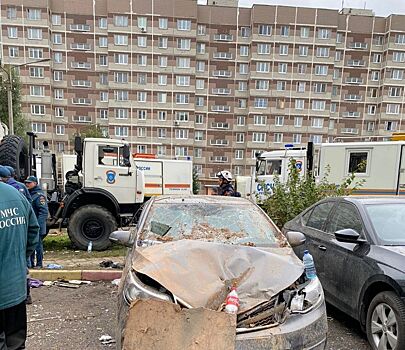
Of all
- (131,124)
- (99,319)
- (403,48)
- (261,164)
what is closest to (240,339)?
(99,319)

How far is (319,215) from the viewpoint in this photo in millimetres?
4590

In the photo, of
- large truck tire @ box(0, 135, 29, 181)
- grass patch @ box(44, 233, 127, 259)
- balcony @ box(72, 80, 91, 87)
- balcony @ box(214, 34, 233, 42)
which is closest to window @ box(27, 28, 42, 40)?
balcony @ box(72, 80, 91, 87)

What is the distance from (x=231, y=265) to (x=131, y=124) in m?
42.3

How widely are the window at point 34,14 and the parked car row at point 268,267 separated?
47255 mm

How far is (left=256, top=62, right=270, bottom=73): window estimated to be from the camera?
145ft

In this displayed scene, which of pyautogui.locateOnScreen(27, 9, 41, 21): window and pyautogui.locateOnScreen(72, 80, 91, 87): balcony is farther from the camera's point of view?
pyautogui.locateOnScreen(72, 80, 91, 87): balcony

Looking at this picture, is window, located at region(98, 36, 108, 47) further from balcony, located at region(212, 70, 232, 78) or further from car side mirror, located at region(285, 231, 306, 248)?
car side mirror, located at region(285, 231, 306, 248)

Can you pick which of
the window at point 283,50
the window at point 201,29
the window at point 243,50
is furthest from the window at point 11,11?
the window at point 283,50

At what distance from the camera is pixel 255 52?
→ 144ft

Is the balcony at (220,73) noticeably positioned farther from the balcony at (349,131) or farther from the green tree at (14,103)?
the green tree at (14,103)

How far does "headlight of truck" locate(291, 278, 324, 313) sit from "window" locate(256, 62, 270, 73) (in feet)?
147

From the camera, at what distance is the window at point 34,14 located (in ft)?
136

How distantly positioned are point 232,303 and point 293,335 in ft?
1.56

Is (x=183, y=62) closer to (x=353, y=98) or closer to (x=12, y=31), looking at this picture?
(x=12, y=31)
